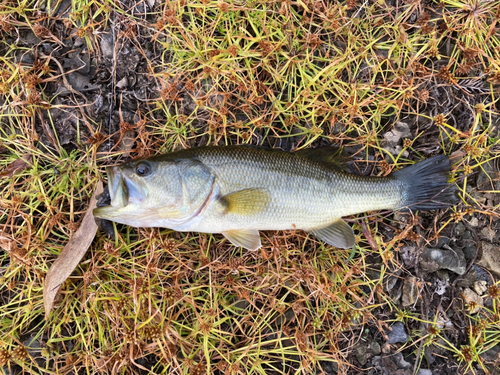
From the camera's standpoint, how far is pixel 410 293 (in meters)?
2.93

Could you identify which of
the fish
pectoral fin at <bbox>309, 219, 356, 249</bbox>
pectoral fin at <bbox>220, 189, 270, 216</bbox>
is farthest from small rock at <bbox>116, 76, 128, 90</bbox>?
pectoral fin at <bbox>309, 219, 356, 249</bbox>

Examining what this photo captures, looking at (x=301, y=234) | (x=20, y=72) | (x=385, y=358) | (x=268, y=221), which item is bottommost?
(x=385, y=358)

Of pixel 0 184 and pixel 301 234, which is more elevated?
pixel 0 184

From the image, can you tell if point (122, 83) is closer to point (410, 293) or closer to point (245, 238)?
point (245, 238)

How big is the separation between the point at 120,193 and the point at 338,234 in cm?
180

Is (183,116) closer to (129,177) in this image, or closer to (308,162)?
(129,177)

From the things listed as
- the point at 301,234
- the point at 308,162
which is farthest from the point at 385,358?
the point at 308,162

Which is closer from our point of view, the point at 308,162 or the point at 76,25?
the point at 308,162

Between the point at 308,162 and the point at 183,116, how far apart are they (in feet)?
3.89

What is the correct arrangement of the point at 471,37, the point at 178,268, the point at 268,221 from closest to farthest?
the point at 268,221 → the point at 178,268 → the point at 471,37

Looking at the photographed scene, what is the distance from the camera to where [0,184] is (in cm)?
282

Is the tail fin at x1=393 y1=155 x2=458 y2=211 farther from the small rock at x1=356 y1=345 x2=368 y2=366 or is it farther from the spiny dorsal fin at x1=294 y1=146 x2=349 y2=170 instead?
the small rock at x1=356 y1=345 x2=368 y2=366

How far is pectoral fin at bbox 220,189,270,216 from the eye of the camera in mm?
2463

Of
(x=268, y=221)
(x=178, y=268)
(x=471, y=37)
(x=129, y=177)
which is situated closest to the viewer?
(x=129, y=177)
